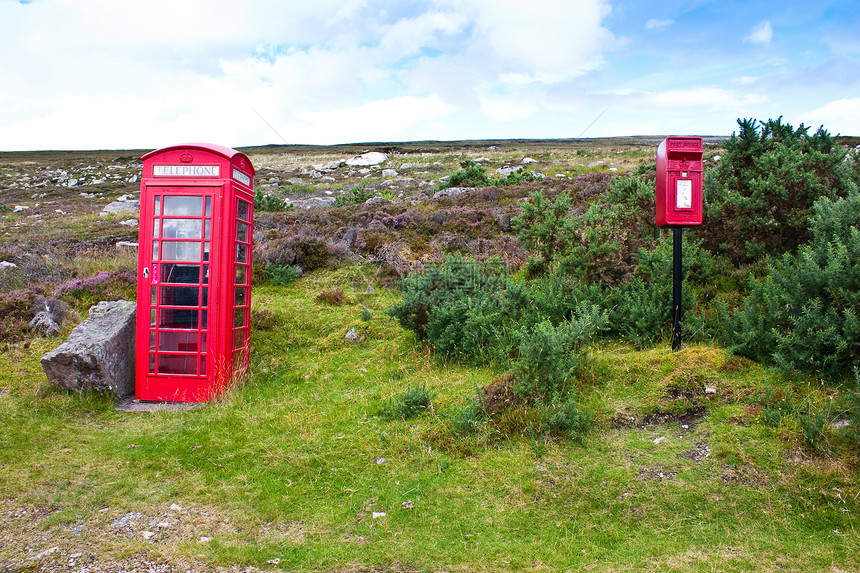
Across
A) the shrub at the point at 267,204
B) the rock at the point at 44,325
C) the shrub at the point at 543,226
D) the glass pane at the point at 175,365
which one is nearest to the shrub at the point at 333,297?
the shrub at the point at 543,226

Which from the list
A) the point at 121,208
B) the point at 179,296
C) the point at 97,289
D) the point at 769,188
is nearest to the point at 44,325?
the point at 97,289

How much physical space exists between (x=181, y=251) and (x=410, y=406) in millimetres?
3557

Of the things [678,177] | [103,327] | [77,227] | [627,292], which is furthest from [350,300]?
[77,227]

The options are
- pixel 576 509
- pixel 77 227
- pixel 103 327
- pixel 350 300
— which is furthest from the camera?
pixel 77 227

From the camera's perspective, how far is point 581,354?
19.6 feet

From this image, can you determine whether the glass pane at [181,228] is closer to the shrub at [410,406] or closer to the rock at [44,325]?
the shrub at [410,406]

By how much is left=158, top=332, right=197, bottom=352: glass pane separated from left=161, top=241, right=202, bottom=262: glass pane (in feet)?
3.09

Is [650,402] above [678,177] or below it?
below

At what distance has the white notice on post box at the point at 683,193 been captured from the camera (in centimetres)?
609

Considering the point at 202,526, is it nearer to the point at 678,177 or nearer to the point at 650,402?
the point at 650,402

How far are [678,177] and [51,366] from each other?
758 cm

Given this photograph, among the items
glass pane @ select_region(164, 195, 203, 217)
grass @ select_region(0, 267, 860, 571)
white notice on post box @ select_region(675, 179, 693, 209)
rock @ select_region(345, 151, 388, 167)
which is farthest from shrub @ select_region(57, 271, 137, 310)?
rock @ select_region(345, 151, 388, 167)

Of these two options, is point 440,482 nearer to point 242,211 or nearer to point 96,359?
point 96,359

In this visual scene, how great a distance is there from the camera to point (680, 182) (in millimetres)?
6090
